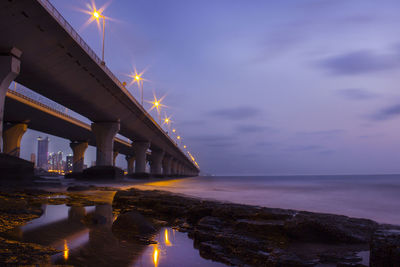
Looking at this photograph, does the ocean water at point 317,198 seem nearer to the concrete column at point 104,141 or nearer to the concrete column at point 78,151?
the concrete column at point 104,141

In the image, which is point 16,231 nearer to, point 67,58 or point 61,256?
point 61,256

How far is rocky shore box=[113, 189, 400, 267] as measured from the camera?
3939 millimetres

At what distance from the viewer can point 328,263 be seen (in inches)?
178

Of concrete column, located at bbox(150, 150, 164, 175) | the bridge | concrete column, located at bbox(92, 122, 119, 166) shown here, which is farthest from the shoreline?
concrete column, located at bbox(150, 150, 164, 175)

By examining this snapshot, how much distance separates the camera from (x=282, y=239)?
5.93 m

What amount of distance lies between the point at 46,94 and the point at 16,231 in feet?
111

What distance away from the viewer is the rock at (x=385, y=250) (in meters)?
3.37

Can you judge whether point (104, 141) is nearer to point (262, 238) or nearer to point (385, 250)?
point (262, 238)

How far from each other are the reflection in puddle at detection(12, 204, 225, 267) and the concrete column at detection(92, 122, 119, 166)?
40.9 m

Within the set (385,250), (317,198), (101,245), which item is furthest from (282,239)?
(317,198)

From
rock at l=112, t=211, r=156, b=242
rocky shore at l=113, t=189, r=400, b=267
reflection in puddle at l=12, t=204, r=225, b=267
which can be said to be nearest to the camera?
rocky shore at l=113, t=189, r=400, b=267

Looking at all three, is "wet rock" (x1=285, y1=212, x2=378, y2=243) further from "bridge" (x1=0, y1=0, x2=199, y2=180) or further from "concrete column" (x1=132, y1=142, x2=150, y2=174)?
"concrete column" (x1=132, y1=142, x2=150, y2=174)

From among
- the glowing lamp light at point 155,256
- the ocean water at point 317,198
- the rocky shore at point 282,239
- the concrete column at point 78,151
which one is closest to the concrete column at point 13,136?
the concrete column at point 78,151

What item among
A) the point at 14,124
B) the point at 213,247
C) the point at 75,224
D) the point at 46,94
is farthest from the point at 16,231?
the point at 14,124
